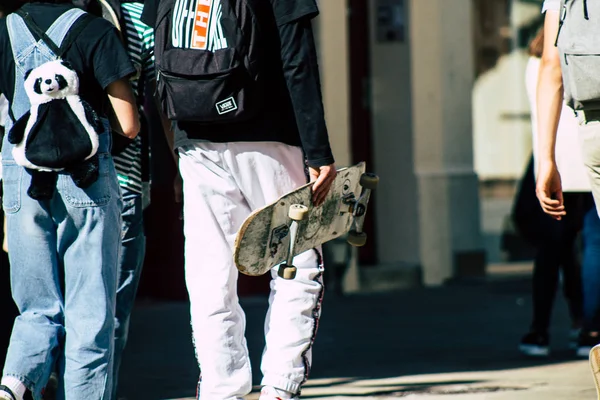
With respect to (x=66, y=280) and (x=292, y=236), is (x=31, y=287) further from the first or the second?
(x=292, y=236)

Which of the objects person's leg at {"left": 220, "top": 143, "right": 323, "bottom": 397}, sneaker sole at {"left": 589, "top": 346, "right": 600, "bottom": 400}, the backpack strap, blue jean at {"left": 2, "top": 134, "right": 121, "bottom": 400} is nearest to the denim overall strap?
the backpack strap

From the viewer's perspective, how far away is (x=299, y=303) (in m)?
4.49

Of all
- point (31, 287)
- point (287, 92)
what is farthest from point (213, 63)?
point (31, 287)

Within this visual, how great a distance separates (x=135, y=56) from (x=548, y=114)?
163cm

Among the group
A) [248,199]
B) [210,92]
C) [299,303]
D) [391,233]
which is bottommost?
[391,233]

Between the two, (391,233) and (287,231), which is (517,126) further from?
(287,231)

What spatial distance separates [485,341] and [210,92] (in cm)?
340

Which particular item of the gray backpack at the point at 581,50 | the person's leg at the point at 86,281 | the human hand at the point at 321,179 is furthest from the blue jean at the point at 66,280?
the gray backpack at the point at 581,50

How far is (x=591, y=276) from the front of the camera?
20.9 ft

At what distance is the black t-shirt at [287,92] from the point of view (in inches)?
173

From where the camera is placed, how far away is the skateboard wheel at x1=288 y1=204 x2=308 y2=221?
4.37 metres

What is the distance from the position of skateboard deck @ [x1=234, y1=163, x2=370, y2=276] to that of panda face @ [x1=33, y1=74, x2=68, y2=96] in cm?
76

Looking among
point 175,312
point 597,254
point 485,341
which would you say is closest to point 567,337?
point 485,341

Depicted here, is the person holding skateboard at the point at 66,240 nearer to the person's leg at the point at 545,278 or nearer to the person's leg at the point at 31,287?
the person's leg at the point at 31,287
